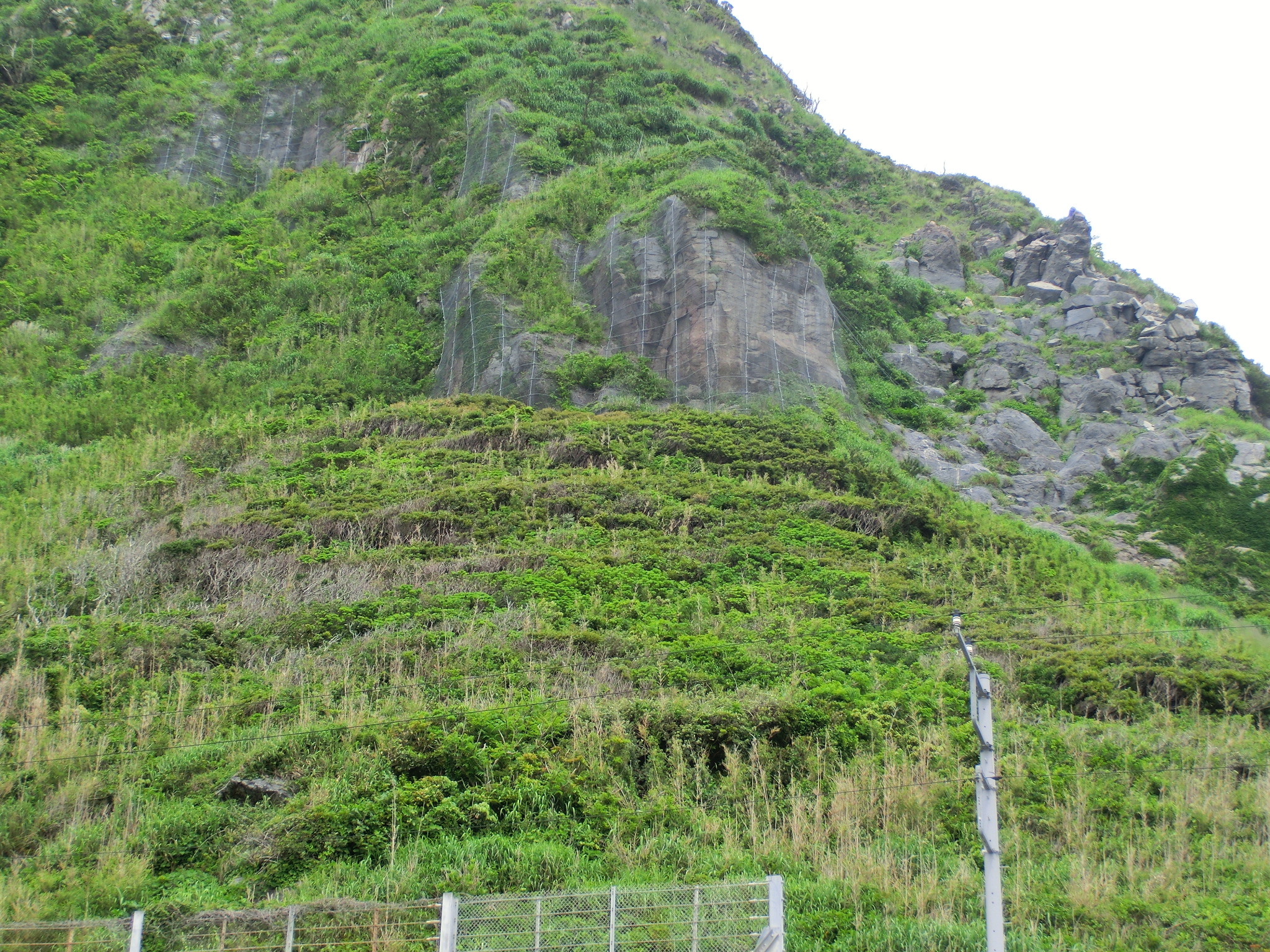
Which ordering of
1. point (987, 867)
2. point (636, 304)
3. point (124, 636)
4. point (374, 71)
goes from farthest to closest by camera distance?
point (374, 71), point (636, 304), point (124, 636), point (987, 867)

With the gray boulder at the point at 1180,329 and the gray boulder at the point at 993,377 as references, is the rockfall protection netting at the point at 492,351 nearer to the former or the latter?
the gray boulder at the point at 993,377

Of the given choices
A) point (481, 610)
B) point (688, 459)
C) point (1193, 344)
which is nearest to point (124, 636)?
point (481, 610)

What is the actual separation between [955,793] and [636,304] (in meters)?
18.5

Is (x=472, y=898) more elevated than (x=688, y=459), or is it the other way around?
(x=688, y=459)

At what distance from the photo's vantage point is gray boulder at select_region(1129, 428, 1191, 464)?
2500cm

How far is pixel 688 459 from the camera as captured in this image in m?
20.7

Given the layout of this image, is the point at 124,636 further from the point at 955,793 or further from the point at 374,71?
the point at 374,71

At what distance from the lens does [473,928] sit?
743cm

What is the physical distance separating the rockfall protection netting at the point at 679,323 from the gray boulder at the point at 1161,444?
703cm

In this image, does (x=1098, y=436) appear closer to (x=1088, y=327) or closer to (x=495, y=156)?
(x=1088, y=327)

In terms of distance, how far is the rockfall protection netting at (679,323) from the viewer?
24891 millimetres

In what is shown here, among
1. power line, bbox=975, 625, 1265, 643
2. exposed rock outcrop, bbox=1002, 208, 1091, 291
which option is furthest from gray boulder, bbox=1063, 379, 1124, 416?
power line, bbox=975, 625, 1265, 643

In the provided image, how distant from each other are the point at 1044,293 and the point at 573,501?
22.9 m

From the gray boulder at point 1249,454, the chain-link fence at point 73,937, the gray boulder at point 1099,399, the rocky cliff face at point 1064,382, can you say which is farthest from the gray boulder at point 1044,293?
the chain-link fence at point 73,937
